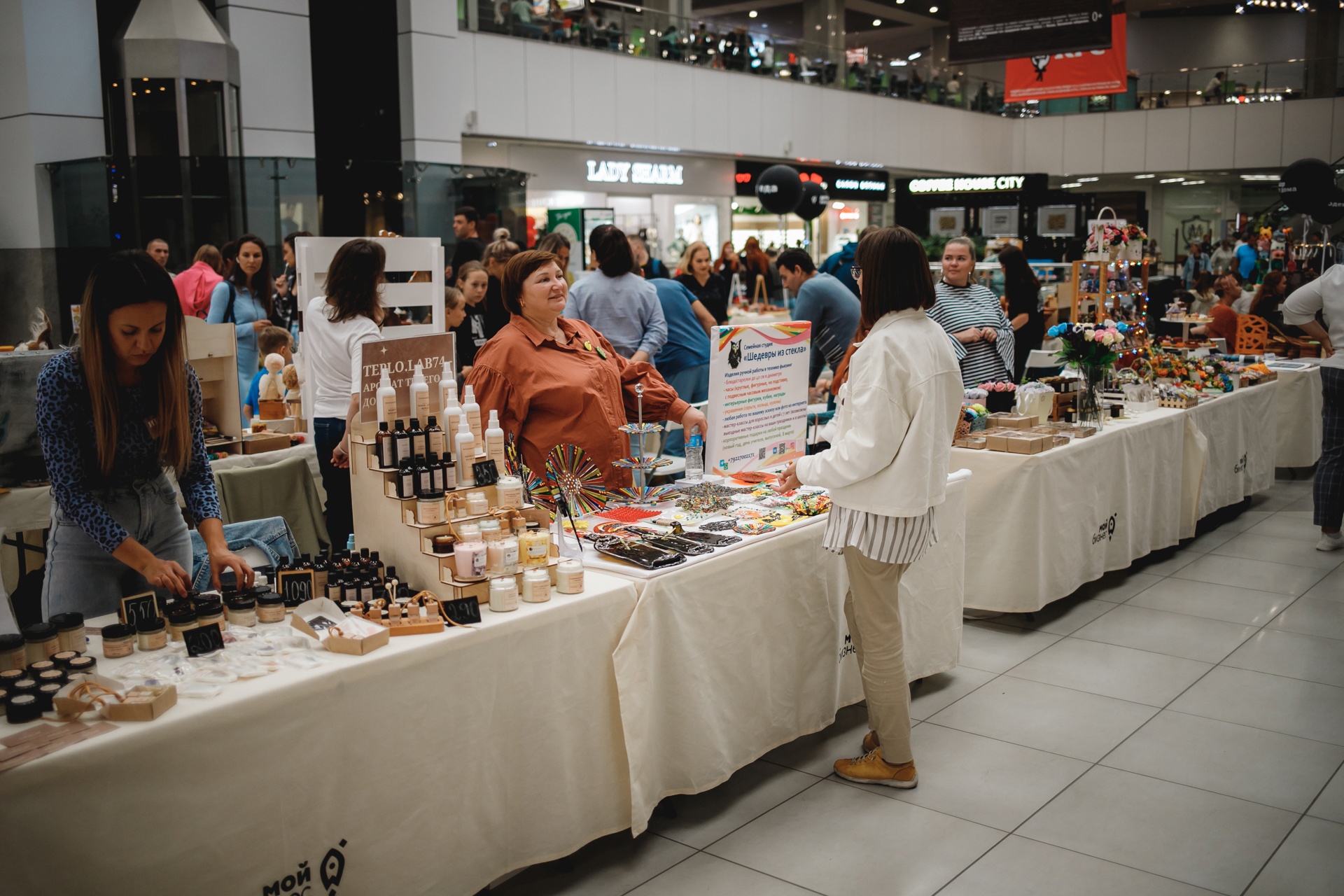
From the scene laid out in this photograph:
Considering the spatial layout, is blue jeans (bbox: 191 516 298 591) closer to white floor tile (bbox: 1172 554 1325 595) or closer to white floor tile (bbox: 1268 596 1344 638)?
white floor tile (bbox: 1268 596 1344 638)

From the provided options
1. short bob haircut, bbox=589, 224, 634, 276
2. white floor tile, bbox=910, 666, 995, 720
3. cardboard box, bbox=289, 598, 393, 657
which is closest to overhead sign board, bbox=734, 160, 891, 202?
short bob haircut, bbox=589, 224, 634, 276

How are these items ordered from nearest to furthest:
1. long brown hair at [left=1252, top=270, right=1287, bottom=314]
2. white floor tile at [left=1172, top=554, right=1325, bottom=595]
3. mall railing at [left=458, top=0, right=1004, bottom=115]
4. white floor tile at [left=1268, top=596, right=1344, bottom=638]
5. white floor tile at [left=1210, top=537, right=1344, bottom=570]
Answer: white floor tile at [left=1268, top=596, right=1344, bottom=638]
white floor tile at [left=1172, top=554, right=1325, bottom=595]
white floor tile at [left=1210, top=537, right=1344, bottom=570]
long brown hair at [left=1252, top=270, right=1287, bottom=314]
mall railing at [left=458, top=0, right=1004, bottom=115]

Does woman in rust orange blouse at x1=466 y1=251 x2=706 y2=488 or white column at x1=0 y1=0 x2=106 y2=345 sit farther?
white column at x1=0 y1=0 x2=106 y2=345

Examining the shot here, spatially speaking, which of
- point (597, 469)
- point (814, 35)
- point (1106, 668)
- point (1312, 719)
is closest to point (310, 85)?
point (597, 469)

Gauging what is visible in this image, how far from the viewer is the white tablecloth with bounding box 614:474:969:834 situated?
2775mm

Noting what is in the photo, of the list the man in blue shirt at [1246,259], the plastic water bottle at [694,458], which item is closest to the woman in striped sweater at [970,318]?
the plastic water bottle at [694,458]

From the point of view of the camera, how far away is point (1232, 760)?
11.3ft

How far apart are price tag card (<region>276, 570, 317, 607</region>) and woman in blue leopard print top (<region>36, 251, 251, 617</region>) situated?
10 cm

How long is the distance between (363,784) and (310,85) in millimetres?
Result: 10401

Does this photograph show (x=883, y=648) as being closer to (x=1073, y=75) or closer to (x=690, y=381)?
(x=690, y=381)

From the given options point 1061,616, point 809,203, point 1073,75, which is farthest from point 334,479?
point 1073,75

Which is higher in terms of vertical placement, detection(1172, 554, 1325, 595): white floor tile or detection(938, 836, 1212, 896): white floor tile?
detection(1172, 554, 1325, 595): white floor tile

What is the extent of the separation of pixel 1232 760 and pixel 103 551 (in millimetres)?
3454

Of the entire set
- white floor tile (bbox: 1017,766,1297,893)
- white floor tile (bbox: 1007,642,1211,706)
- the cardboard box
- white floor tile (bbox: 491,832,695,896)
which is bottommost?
white floor tile (bbox: 1017,766,1297,893)
